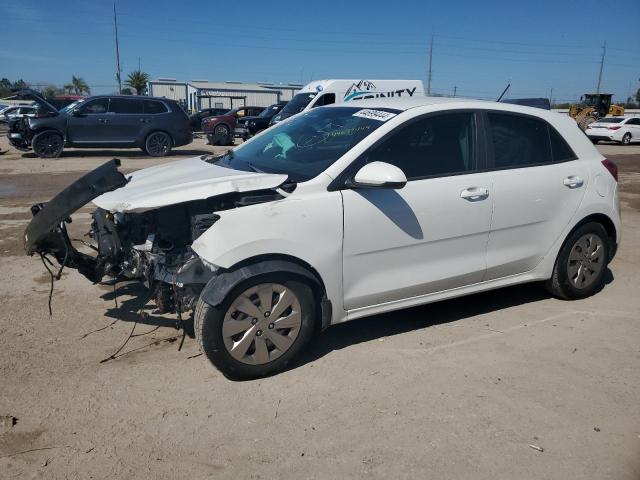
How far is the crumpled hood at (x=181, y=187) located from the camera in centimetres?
333

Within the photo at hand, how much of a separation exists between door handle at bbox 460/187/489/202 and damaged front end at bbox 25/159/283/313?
1406mm

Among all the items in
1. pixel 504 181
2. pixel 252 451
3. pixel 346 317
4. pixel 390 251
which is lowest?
pixel 252 451

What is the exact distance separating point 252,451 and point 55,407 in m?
1.23

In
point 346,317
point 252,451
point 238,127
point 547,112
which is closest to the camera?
point 252,451

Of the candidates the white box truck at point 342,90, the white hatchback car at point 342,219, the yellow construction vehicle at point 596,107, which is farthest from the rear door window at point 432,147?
the yellow construction vehicle at point 596,107

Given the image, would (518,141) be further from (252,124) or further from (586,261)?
(252,124)

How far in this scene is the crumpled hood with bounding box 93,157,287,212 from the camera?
3.33 metres

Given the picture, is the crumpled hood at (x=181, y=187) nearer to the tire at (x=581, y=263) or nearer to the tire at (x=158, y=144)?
the tire at (x=581, y=263)

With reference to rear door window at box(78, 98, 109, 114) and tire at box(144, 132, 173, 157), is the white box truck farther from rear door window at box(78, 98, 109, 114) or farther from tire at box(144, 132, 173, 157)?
rear door window at box(78, 98, 109, 114)

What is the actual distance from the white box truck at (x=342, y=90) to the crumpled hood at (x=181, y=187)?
1490cm

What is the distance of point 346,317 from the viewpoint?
3627mm

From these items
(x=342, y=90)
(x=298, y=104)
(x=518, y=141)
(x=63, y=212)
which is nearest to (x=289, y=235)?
(x=63, y=212)

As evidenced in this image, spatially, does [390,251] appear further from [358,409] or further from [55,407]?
[55,407]

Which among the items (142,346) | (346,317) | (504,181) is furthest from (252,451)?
(504,181)
